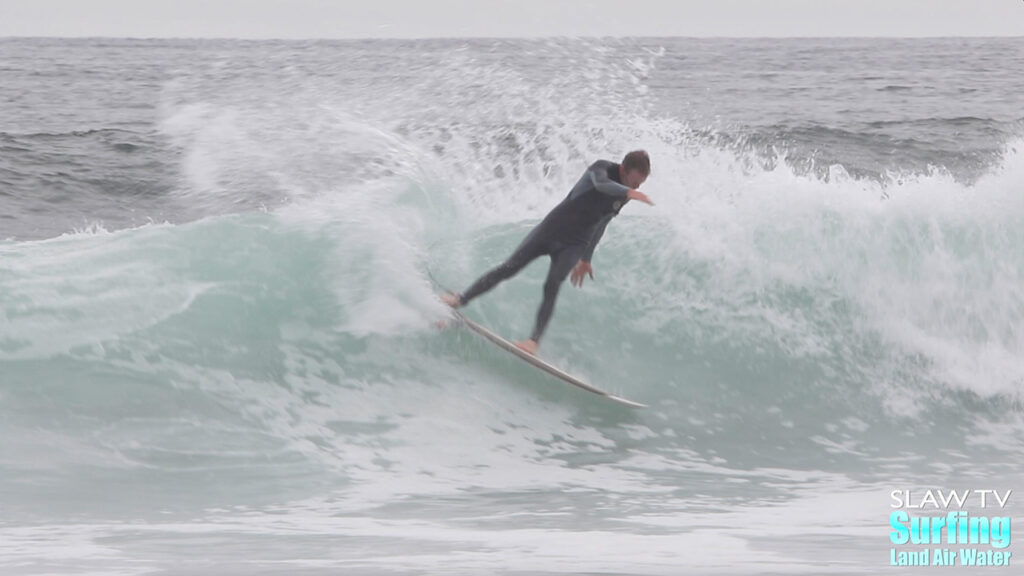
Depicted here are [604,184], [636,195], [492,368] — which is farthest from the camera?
[492,368]

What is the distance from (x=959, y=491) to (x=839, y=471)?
721 millimetres

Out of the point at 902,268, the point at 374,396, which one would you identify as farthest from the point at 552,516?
the point at 902,268

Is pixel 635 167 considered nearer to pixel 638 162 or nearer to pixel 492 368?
pixel 638 162

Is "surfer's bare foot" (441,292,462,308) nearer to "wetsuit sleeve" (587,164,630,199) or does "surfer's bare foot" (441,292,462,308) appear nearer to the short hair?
"wetsuit sleeve" (587,164,630,199)

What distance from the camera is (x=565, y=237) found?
7574 mm

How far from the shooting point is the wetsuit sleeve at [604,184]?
7.07 meters

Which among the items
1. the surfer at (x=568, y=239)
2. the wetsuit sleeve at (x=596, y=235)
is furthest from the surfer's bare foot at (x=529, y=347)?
the wetsuit sleeve at (x=596, y=235)

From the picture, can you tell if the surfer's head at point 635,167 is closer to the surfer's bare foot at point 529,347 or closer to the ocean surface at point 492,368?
the surfer's bare foot at point 529,347
